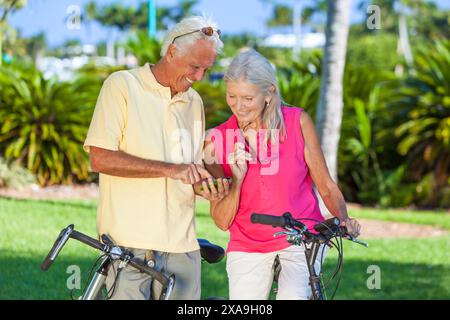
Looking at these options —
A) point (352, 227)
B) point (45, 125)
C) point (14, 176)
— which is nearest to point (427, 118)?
point (45, 125)

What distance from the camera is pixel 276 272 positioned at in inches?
187

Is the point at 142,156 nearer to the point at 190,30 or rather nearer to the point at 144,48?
the point at 190,30

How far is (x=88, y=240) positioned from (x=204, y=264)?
6.56m

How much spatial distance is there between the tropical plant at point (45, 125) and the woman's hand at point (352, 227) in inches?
490

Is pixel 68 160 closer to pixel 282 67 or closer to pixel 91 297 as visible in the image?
pixel 282 67

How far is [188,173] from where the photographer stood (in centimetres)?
420

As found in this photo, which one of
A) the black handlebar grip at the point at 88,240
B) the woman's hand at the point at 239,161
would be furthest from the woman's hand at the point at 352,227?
the black handlebar grip at the point at 88,240

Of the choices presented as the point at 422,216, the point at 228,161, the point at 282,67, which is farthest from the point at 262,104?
the point at 282,67

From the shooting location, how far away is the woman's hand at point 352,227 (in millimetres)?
4418

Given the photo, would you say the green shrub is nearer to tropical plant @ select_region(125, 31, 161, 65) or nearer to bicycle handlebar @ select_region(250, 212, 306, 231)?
tropical plant @ select_region(125, 31, 161, 65)

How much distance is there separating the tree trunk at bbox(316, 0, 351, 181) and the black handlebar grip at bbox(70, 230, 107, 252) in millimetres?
10314

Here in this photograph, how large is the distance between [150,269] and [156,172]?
1.35ft

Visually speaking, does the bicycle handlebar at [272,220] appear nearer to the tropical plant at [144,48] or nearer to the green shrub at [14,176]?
the green shrub at [14,176]

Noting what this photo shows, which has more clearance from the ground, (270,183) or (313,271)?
(270,183)
